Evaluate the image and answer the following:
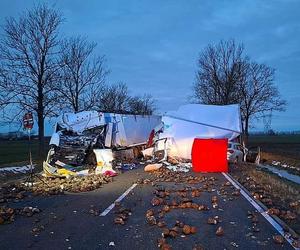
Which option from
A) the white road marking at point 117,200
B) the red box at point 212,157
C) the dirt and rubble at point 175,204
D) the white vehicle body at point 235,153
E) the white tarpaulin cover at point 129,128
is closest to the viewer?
the dirt and rubble at point 175,204

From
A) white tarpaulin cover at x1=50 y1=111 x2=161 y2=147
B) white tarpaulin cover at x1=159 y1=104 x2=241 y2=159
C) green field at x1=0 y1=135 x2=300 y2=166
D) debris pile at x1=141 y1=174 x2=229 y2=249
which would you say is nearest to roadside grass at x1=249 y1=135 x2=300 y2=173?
green field at x1=0 y1=135 x2=300 y2=166

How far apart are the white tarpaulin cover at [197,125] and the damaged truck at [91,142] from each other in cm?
244

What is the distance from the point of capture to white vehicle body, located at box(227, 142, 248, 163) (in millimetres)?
26169

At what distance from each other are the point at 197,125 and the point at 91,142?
355 inches

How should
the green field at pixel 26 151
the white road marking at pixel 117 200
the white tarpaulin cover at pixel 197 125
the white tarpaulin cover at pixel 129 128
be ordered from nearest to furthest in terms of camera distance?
the white road marking at pixel 117 200 < the white tarpaulin cover at pixel 129 128 < the white tarpaulin cover at pixel 197 125 < the green field at pixel 26 151

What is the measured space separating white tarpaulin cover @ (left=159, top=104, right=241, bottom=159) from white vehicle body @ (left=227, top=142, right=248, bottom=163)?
1.79m

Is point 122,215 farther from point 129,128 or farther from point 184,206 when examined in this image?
point 129,128

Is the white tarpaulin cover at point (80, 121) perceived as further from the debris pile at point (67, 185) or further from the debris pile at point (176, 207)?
the debris pile at point (176, 207)

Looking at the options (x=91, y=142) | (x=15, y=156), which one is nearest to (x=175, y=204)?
(x=91, y=142)

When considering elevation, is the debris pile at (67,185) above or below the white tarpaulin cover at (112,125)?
below

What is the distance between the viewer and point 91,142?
76.7 feet

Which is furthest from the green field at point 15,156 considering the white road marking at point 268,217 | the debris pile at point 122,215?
the debris pile at point 122,215

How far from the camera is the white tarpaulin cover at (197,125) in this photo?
28359 mm

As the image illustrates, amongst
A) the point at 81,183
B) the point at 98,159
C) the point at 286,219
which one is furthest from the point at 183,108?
the point at 286,219
